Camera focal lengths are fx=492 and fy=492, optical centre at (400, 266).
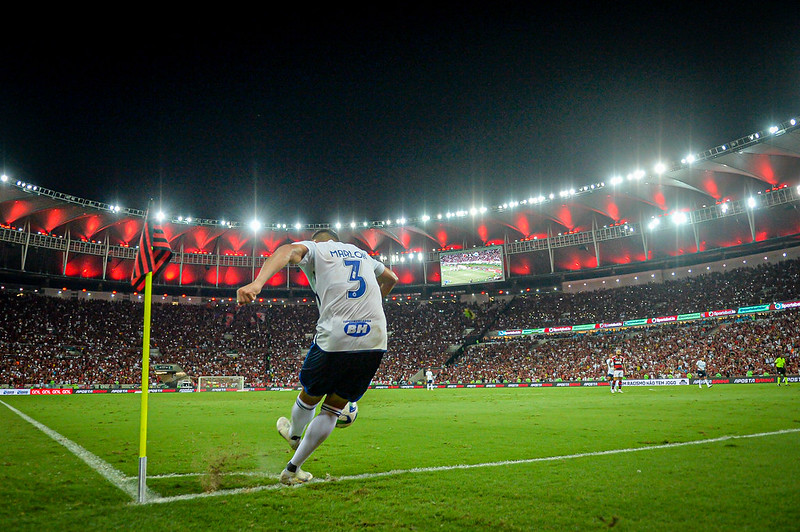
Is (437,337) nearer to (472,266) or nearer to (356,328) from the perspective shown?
(472,266)

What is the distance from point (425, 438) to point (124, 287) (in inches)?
2298

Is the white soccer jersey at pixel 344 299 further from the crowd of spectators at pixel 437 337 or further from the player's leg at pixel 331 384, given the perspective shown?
the crowd of spectators at pixel 437 337

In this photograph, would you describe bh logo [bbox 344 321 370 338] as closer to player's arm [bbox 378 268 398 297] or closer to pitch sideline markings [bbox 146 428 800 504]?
player's arm [bbox 378 268 398 297]

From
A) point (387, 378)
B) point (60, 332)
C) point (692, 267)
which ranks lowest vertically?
point (387, 378)

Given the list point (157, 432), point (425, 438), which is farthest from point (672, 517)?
point (157, 432)

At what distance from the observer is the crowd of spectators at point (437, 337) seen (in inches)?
1540

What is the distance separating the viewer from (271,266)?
4.05 metres

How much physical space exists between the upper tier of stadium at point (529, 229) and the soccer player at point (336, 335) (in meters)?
42.6

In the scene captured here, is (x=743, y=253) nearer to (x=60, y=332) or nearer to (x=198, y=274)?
(x=198, y=274)

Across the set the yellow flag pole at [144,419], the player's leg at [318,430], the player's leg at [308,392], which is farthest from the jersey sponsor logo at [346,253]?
the yellow flag pole at [144,419]

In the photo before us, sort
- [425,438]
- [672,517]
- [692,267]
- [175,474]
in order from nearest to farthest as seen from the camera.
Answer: [672,517]
[175,474]
[425,438]
[692,267]

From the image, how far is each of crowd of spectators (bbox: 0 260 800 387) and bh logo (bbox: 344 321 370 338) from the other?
37.8 meters

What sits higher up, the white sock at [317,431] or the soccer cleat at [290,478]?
the white sock at [317,431]

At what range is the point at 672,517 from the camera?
336 centimetres
